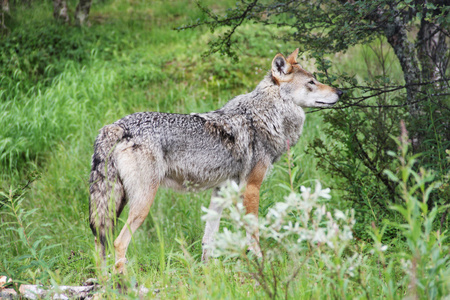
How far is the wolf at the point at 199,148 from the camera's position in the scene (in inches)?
148

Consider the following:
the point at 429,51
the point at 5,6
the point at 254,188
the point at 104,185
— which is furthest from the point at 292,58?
the point at 5,6

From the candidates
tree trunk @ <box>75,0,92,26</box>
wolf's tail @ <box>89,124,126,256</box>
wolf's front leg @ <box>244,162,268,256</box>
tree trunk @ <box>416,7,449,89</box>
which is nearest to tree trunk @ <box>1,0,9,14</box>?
tree trunk @ <box>75,0,92,26</box>

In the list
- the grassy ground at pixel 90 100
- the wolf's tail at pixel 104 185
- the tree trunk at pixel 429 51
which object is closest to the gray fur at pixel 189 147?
the wolf's tail at pixel 104 185

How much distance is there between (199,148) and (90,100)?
4.89m

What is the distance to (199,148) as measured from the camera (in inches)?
164

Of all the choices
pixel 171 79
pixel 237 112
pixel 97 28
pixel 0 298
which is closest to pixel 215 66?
pixel 171 79

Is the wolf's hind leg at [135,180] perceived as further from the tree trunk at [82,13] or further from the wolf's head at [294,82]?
the tree trunk at [82,13]

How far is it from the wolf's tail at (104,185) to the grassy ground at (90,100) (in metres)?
0.63

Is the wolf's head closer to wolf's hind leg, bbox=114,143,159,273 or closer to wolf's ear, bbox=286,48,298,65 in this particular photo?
wolf's ear, bbox=286,48,298,65

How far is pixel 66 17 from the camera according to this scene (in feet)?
38.0

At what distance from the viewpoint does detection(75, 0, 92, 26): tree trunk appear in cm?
1169

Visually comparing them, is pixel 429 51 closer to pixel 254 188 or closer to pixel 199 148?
pixel 254 188

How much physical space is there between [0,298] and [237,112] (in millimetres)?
2709

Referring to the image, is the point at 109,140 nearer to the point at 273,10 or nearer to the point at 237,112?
the point at 237,112
